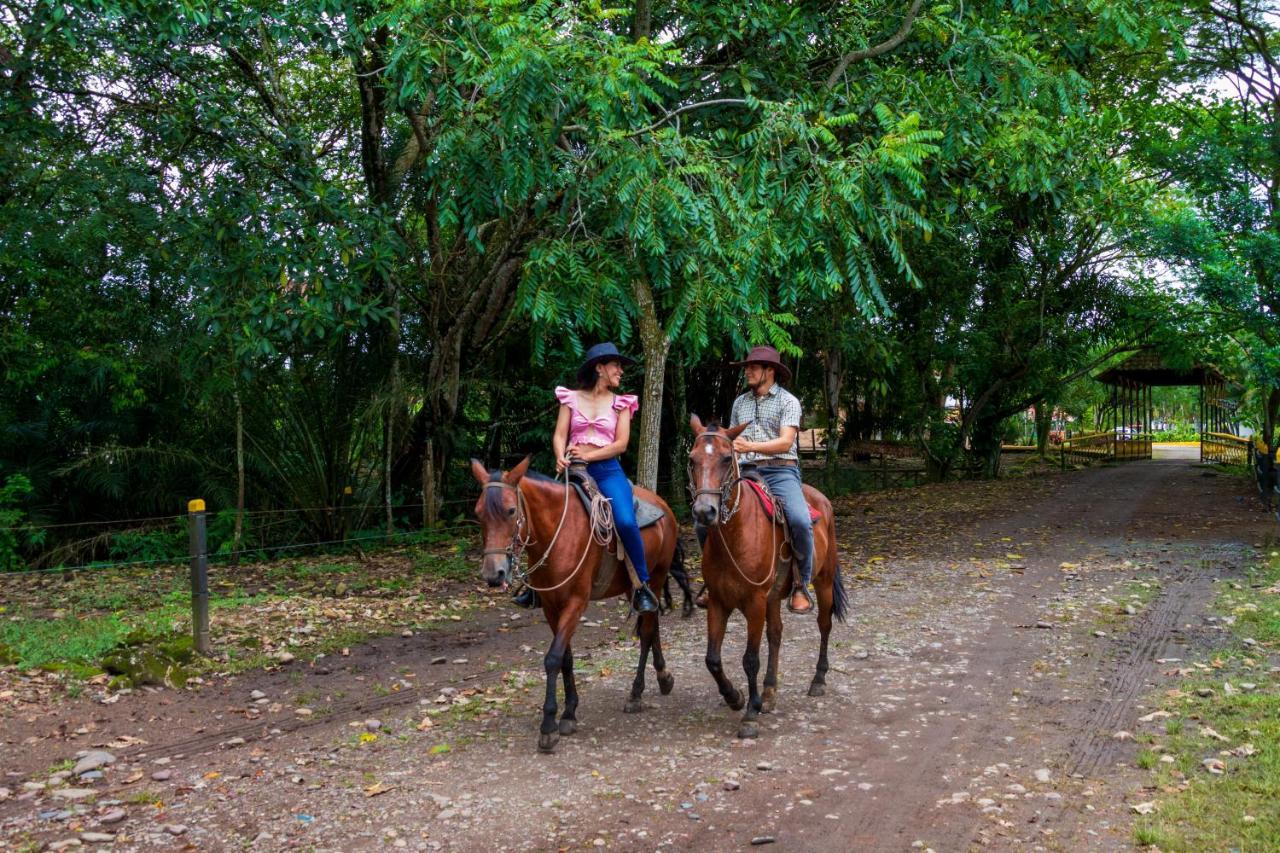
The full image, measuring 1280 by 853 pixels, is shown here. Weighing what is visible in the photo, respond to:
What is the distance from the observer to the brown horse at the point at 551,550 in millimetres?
5656

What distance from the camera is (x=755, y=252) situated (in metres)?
8.39

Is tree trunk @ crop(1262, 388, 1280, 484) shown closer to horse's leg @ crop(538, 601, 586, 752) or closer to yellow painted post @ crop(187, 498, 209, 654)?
horse's leg @ crop(538, 601, 586, 752)

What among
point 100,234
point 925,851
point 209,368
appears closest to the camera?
point 925,851

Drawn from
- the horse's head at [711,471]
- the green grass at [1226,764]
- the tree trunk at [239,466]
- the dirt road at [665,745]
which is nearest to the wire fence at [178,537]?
the tree trunk at [239,466]

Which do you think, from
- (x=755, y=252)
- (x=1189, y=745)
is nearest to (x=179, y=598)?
(x=755, y=252)

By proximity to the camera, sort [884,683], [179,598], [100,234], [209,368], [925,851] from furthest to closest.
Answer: [209,368] < [100,234] < [179,598] < [884,683] < [925,851]

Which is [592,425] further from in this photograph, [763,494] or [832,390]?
[832,390]

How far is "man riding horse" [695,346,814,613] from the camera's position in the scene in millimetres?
6656

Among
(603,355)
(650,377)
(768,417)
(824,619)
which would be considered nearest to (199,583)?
(603,355)

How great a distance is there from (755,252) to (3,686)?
6.40 meters

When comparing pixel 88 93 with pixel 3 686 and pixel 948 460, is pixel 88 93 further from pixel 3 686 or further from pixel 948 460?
pixel 948 460

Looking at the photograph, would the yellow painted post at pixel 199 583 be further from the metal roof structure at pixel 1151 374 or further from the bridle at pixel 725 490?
the metal roof structure at pixel 1151 374

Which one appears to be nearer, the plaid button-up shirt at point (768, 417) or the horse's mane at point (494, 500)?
the horse's mane at point (494, 500)

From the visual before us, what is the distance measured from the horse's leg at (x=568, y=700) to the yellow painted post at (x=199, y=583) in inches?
132
